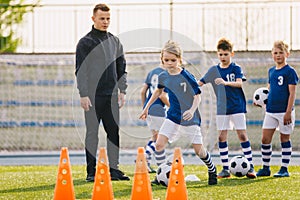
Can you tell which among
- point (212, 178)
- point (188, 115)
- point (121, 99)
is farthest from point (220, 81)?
point (188, 115)

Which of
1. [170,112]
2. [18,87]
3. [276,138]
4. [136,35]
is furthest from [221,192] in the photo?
[18,87]

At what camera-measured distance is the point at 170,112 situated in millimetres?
9008

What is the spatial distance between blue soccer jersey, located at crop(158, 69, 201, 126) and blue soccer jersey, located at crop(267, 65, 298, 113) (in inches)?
64.8

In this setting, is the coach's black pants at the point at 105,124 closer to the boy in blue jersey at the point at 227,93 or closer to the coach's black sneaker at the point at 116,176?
the coach's black sneaker at the point at 116,176

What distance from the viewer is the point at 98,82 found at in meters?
9.81

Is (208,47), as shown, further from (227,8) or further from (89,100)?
(89,100)

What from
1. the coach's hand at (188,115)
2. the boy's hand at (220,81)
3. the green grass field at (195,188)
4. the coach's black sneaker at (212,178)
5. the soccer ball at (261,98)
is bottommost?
the green grass field at (195,188)

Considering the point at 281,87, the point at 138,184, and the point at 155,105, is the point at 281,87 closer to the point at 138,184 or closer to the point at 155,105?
the point at 155,105

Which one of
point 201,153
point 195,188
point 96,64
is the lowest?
point 195,188

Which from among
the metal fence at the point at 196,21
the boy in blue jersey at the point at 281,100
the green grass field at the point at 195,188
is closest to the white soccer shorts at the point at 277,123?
the boy in blue jersey at the point at 281,100

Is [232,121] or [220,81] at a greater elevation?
[220,81]

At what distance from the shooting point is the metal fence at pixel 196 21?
18.0 meters

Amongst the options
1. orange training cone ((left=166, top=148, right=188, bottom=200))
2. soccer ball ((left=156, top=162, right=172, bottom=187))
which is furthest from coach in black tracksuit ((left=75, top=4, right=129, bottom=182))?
orange training cone ((left=166, top=148, right=188, bottom=200))

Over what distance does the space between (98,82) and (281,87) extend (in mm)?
2265
